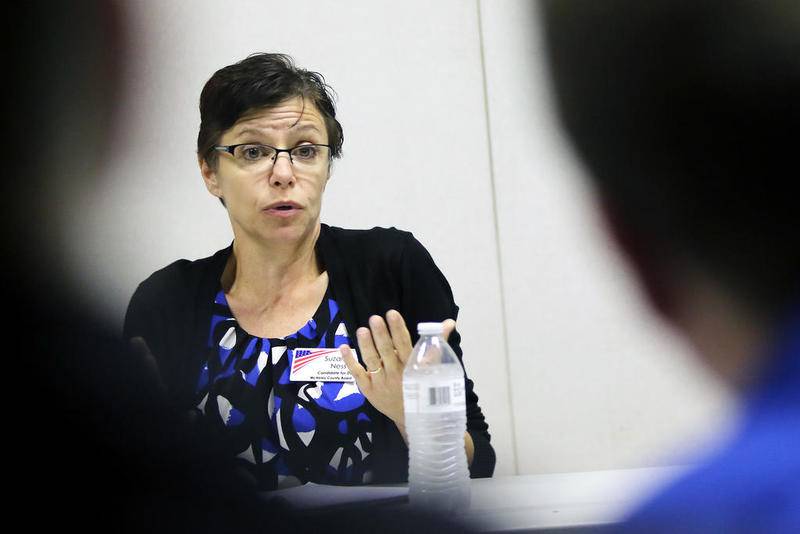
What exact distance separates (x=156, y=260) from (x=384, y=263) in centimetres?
59

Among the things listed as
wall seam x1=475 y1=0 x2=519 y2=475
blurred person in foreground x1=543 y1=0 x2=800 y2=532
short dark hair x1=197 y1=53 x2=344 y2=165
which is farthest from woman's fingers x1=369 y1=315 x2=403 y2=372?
blurred person in foreground x1=543 y1=0 x2=800 y2=532

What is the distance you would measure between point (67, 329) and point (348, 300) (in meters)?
0.68

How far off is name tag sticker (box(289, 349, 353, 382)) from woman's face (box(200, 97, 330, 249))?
27cm

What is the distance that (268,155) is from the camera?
5.59 ft

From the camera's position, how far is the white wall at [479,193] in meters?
1.99

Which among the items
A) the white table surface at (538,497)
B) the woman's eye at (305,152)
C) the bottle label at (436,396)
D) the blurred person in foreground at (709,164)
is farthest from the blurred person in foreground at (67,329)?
the blurred person in foreground at (709,164)

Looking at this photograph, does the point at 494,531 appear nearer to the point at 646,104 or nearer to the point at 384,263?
the point at 384,263

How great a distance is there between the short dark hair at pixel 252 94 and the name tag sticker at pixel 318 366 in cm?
47

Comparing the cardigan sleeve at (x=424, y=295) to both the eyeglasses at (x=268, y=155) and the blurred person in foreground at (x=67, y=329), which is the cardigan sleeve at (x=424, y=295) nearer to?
the eyeglasses at (x=268, y=155)

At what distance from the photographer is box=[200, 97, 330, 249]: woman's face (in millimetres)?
1698

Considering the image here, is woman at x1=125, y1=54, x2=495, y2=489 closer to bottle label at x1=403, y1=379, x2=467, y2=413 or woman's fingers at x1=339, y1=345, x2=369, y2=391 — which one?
woman's fingers at x1=339, y1=345, x2=369, y2=391

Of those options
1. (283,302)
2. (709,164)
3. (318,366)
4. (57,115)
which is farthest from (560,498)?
(57,115)

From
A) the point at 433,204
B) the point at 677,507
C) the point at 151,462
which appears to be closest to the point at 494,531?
the point at 677,507

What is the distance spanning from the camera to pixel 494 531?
2.97ft
